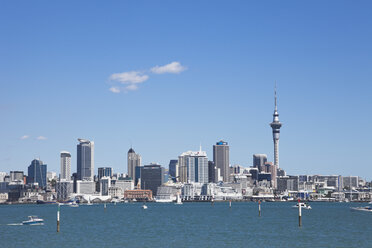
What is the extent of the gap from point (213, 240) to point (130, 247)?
50.4ft

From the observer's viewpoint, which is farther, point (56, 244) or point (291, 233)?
point (291, 233)

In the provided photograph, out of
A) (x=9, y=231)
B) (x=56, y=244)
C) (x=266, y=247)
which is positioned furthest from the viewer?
(x=9, y=231)

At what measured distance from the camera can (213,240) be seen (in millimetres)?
92250

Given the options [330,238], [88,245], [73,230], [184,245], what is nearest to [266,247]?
[184,245]

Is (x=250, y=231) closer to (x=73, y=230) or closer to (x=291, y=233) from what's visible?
(x=291, y=233)

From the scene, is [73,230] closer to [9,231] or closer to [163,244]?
[9,231]

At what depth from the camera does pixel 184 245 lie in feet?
278

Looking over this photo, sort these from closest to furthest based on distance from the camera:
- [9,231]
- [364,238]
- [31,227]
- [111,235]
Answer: [364,238] → [111,235] → [9,231] → [31,227]

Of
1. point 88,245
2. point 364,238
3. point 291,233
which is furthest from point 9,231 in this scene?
point 364,238

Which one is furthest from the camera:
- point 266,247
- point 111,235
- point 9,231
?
point 9,231

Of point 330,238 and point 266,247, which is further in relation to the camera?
point 330,238

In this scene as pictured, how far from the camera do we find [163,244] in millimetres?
86312

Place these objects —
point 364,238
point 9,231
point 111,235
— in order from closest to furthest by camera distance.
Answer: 1. point 364,238
2. point 111,235
3. point 9,231

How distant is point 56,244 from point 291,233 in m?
40.0
